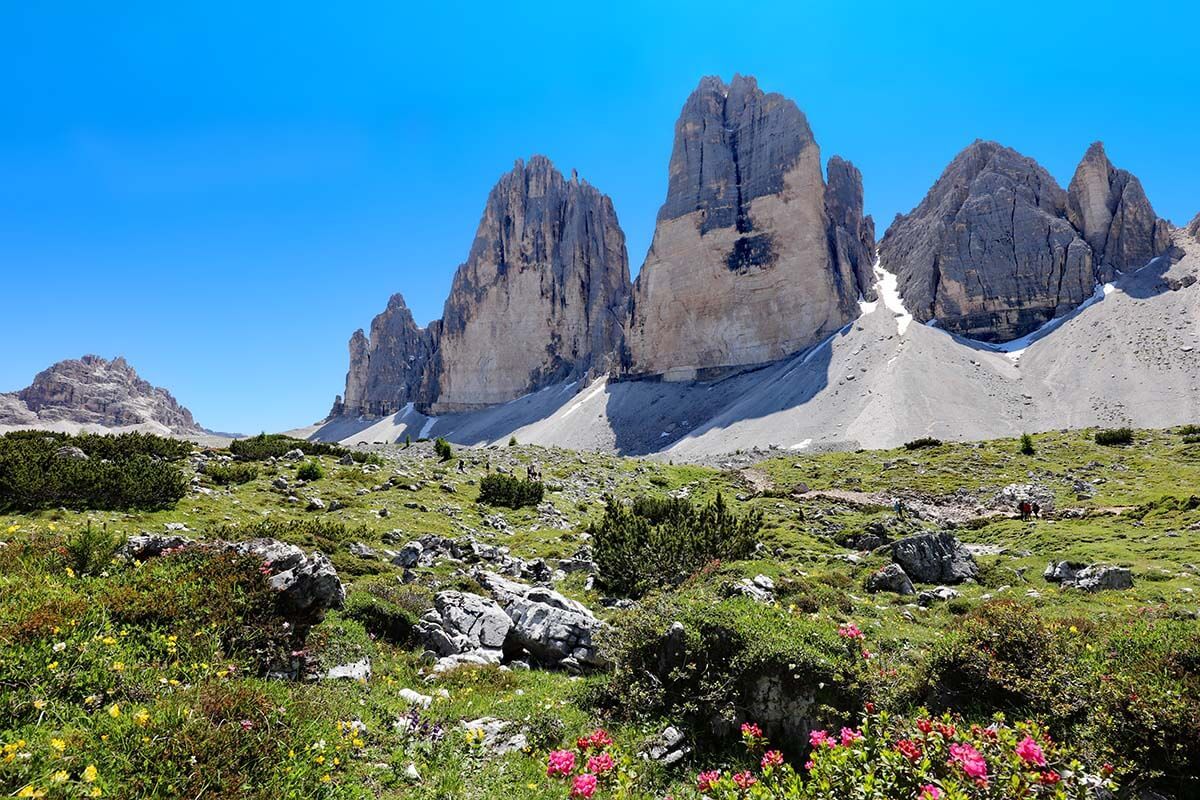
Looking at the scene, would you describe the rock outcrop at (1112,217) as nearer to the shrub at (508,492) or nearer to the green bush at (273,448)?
the shrub at (508,492)

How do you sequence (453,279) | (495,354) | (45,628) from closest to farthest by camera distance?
(45,628) < (495,354) < (453,279)

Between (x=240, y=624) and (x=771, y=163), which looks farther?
(x=771, y=163)

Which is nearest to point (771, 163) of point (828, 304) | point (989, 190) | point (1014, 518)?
point (828, 304)

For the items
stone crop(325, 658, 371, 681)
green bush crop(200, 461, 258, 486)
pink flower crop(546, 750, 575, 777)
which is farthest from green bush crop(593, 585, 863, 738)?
green bush crop(200, 461, 258, 486)

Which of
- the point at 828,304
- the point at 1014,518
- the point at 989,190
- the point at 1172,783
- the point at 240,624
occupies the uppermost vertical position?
the point at 989,190

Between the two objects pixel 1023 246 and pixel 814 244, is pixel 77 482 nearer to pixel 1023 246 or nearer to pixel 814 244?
pixel 814 244

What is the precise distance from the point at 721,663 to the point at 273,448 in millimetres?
27615

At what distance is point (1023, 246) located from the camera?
101 meters

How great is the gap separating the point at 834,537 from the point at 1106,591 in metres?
8.72

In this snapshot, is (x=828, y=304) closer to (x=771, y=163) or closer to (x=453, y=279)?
(x=771, y=163)

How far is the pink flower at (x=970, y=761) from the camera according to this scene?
3988 mm

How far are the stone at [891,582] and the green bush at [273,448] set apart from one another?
26539mm

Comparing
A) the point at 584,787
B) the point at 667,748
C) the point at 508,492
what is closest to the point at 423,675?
the point at 667,748

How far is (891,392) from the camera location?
69938mm
